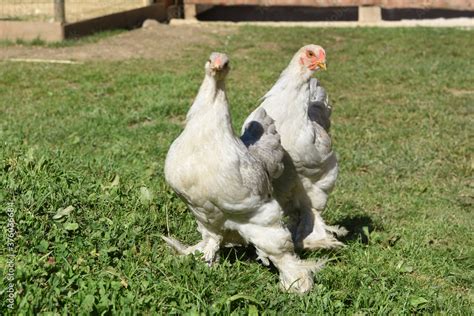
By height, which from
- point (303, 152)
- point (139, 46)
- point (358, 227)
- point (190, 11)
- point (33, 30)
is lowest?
point (358, 227)

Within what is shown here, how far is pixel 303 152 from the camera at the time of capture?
15.9 feet

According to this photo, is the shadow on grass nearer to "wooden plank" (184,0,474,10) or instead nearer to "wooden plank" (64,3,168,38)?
"wooden plank" (64,3,168,38)

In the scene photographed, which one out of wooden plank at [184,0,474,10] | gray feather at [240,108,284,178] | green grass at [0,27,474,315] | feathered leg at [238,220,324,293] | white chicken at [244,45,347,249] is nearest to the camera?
green grass at [0,27,474,315]

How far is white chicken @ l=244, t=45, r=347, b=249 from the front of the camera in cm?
482

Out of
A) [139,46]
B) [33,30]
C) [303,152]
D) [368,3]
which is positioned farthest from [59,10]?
[303,152]

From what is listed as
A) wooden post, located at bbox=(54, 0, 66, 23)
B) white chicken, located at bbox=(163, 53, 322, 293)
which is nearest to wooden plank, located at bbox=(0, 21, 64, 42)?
wooden post, located at bbox=(54, 0, 66, 23)

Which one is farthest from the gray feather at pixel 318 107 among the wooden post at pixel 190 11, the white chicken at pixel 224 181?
the wooden post at pixel 190 11

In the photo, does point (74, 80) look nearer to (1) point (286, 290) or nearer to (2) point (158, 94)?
(2) point (158, 94)

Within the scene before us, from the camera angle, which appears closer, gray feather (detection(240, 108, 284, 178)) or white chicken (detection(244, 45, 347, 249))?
gray feather (detection(240, 108, 284, 178))

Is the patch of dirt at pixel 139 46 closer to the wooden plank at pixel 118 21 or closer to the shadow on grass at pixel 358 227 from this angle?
the wooden plank at pixel 118 21

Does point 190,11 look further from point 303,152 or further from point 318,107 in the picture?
point 303,152

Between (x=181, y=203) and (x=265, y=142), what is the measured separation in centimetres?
119

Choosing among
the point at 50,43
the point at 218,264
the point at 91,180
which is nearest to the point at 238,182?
the point at 218,264

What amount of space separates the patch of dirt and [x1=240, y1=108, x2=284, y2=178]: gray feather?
753cm
